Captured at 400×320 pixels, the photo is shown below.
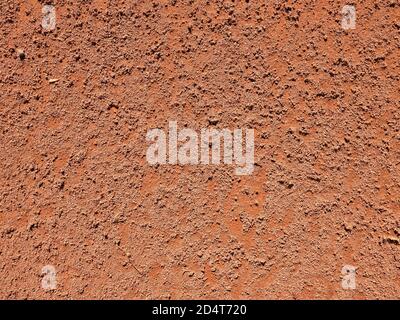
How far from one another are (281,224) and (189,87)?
0.31m

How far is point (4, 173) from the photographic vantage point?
0.74 meters

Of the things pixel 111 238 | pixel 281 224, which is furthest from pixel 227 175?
pixel 111 238

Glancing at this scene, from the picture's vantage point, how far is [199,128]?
2.38 ft

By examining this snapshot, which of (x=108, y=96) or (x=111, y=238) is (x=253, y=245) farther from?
(x=108, y=96)

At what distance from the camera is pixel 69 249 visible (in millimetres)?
746

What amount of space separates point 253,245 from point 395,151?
316 millimetres

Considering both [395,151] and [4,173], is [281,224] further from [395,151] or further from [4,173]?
[4,173]

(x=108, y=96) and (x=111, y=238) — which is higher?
(x=108, y=96)

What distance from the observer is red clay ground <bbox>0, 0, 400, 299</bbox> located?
0.71 meters

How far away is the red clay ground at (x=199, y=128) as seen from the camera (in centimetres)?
71

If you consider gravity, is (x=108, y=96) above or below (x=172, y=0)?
below
